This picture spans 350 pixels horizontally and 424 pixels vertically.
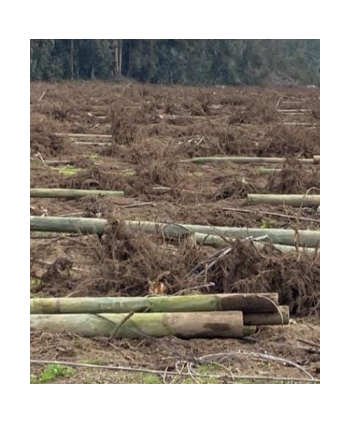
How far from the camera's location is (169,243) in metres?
6.34

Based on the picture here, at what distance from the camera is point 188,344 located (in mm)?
4453

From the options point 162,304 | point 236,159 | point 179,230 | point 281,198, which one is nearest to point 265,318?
point 162,304

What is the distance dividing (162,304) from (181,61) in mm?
27275

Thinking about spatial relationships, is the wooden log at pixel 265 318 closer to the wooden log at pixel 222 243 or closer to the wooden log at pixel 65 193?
the wooden log at pixel 222 243

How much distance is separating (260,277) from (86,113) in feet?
41.0

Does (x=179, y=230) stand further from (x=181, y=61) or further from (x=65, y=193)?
(x=181, y=61)

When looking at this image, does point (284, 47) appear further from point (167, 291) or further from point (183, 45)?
point (167, 291)

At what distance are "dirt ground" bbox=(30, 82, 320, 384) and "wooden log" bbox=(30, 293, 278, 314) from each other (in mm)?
218

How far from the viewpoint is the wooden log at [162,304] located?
4.54 m

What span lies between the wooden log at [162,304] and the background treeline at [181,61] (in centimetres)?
2102

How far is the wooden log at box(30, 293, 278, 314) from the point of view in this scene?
4.54 metres

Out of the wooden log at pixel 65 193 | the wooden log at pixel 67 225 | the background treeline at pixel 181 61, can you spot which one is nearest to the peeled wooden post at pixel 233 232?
the wooden log at pixel 67 225

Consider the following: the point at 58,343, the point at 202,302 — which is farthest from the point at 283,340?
the point at 58,343

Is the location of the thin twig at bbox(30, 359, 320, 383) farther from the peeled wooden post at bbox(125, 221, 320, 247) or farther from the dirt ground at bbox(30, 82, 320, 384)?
the peeled wooden post at bbox(125, 221, 320, 247)
